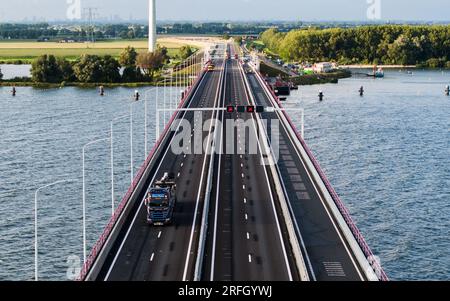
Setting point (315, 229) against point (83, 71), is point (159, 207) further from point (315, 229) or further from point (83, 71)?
point (83, 71)

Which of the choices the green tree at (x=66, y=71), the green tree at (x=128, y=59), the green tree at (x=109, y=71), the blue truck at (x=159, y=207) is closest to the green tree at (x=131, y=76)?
the green tree at (x=109, y=71)

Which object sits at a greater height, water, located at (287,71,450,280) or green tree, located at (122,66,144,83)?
green tree, located at (122,66,144,83)

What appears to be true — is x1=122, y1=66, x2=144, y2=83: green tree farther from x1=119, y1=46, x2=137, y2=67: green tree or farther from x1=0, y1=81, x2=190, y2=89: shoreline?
x1=119, y1=46, x2=137, y2=67: green tree

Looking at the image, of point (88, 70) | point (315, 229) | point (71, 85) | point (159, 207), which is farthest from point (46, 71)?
point (315, 229)

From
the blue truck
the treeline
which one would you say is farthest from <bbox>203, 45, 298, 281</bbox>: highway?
the treeline

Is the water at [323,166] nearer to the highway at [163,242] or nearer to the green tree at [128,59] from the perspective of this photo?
the highway at [163,242]

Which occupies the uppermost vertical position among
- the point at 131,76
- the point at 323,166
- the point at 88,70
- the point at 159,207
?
the point at 88,70
